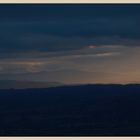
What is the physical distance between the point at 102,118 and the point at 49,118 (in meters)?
0.49

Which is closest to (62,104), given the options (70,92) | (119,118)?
(70,92)

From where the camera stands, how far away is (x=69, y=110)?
546cm

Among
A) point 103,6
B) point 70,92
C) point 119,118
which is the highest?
point 103,6

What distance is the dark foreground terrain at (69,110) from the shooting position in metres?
5.35

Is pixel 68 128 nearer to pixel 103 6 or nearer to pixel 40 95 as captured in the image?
pixel 40 95

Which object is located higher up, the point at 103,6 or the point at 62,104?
the point at 103,6

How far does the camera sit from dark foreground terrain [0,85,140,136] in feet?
17.6

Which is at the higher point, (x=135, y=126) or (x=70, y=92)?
(x=70, y=92)

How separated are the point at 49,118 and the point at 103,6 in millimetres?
1117

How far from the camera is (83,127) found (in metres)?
5.37

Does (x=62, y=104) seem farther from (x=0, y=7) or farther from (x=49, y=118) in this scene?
(x=0, y=7)

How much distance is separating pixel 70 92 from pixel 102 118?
1.37ft

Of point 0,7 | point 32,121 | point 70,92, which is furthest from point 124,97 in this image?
point 0,7

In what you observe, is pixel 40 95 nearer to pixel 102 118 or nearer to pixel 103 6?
pixel 102 118
